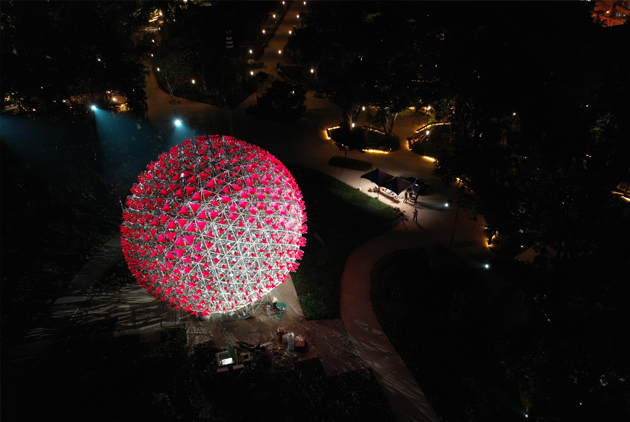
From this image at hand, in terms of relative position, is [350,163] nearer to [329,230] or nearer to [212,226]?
[329,230]

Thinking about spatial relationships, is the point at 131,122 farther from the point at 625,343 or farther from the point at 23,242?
the point at 625,343

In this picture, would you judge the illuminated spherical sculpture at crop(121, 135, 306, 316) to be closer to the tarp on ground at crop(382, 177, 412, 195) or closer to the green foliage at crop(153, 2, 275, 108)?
the tarp on ground at crop(382, 177, 412, 195)

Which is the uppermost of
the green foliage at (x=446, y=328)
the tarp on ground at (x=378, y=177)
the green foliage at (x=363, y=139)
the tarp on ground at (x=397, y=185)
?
the green foliage at (x=363, y=139)

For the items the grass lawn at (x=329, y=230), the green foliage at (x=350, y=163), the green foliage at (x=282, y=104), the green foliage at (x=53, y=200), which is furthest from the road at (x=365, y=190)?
the green foliage at (x=53, y=200)

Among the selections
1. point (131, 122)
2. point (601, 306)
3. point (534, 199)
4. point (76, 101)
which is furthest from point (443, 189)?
point (76, 101)

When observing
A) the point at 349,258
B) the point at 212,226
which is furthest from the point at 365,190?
the point at 212,226

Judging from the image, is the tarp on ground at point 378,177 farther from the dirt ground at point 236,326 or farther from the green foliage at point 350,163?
the dirt ground at point 236,326
